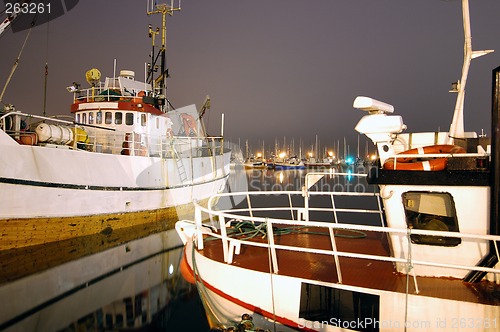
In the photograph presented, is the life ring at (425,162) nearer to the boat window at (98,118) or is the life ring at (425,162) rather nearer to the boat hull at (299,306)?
the boat hull at (299,306)

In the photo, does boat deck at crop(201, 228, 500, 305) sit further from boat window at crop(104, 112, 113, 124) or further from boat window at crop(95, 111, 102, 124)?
boat window at crop(95, 111, 102, 124)

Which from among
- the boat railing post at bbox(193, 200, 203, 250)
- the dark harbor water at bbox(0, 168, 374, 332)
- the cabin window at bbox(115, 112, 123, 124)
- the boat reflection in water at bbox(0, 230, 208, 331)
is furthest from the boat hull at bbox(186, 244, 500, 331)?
the cabin window at bbox(115, 112, 123, 124)

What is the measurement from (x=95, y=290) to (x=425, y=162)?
343 inches

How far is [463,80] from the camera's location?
16.8 feet

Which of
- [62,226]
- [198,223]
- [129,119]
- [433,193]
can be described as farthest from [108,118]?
[433,193]

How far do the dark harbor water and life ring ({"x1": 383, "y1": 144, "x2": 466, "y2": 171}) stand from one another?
214 inches

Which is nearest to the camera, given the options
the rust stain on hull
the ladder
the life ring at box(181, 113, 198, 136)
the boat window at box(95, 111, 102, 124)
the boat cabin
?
the boat cabin

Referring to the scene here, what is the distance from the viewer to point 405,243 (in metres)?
4.57

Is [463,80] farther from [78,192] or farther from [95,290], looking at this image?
[78,192]

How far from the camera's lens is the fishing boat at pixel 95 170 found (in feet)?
34.4

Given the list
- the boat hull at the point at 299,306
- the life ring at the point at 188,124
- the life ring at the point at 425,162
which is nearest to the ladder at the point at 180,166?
the life ring at the point at 188,124

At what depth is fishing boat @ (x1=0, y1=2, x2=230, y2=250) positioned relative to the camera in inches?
413

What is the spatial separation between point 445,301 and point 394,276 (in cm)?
83

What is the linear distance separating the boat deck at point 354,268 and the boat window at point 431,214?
0.52 metres
